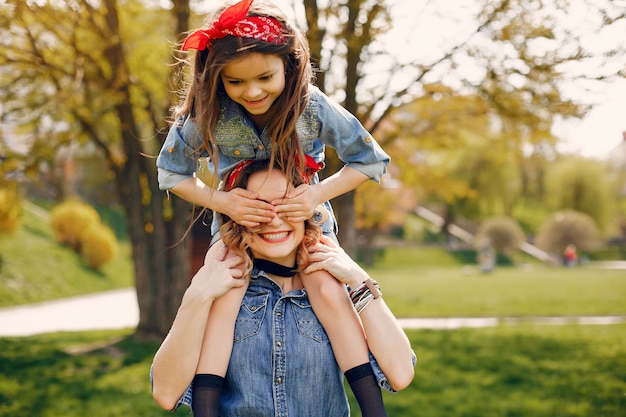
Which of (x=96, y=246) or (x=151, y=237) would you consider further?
(x=96, y=246)

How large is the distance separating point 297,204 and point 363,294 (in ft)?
1.22

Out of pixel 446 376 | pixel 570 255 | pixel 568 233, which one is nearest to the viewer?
pixel 446 376

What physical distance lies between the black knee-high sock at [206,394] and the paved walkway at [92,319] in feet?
29.6

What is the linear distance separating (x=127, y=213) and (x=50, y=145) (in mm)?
1346

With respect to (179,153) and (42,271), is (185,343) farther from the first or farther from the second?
(42,271)

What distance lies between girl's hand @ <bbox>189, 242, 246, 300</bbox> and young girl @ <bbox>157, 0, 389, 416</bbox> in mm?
46

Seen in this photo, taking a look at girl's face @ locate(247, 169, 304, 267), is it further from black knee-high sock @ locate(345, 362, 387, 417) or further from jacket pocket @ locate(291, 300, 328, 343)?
black knee-high sock @ locate(345, 362, 387, 417)

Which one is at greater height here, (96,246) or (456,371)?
(456,371)

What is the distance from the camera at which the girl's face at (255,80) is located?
2.08 metres

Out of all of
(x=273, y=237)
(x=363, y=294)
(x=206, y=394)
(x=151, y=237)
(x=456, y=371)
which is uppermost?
(x=273, y=237)

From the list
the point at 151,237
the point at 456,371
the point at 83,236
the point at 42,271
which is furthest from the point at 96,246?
the point at 456,371

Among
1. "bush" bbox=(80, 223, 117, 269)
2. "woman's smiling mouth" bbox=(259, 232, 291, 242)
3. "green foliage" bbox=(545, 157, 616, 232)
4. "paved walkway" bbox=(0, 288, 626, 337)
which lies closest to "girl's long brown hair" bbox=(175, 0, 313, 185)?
"woman's smiling mouth" bbox=(259, 232, 291, 242)

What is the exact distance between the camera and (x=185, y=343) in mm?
2098

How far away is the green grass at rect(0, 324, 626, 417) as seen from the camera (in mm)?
5887
